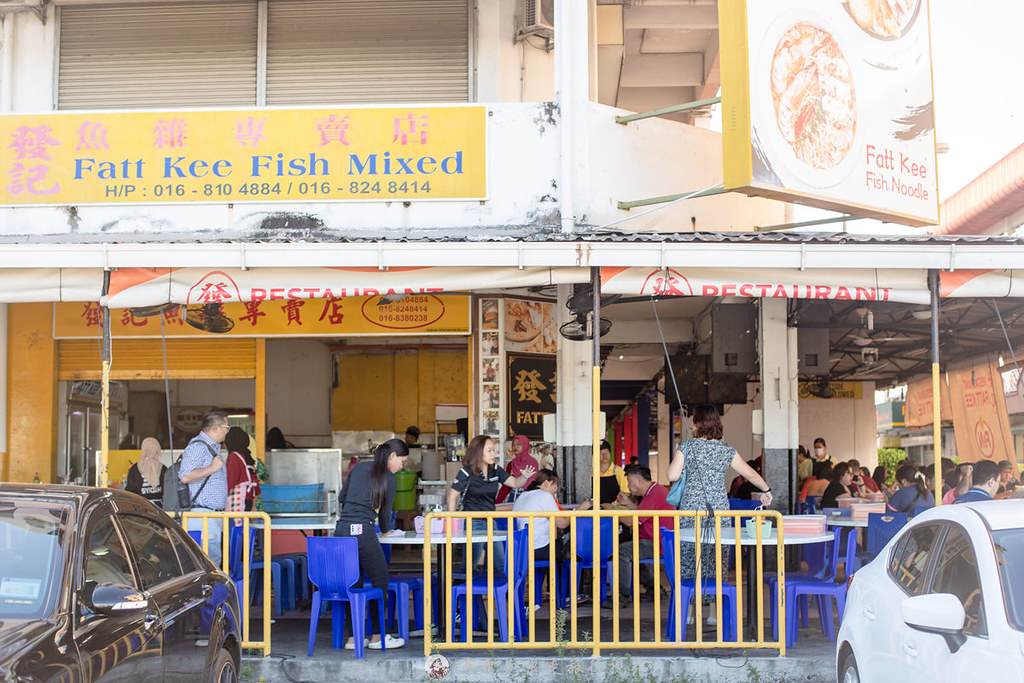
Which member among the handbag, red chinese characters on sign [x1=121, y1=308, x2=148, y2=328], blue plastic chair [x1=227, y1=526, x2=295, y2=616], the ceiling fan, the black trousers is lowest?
blue plastic chair [x1=227, y1=526, x2=295, y2=616]

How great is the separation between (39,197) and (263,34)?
9.57ft

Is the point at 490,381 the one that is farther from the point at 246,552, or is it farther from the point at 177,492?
the point at 246,552

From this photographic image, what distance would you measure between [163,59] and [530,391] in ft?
18.0

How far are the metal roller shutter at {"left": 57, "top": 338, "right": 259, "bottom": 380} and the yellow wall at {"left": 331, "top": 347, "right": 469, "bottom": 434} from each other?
3.88 metres

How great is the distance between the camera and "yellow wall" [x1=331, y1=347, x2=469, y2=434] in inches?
607

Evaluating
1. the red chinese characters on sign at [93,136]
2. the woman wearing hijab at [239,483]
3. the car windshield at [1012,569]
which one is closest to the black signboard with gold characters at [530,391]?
the woman wearing hijab at [239,483]

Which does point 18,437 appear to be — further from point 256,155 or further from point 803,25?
point 803,25

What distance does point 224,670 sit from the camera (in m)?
5.81

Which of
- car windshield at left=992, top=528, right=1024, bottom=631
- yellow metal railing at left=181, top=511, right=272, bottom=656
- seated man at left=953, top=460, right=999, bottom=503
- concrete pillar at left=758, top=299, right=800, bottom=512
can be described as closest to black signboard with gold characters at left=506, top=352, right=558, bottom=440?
concrete pillar at left=758, top=299, right=800, bottom=512

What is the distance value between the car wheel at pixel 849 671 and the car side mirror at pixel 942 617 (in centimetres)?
117

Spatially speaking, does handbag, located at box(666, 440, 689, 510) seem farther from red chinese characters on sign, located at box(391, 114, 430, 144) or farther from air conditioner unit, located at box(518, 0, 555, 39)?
air conditioner unit, located at box(518, 0, 555, 39)

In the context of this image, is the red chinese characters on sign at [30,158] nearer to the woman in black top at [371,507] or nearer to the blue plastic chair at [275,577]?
the blue plastic chair at [275,577]

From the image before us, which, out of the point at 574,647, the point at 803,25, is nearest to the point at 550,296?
the point at 803,25

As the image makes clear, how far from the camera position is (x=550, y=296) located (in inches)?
484
